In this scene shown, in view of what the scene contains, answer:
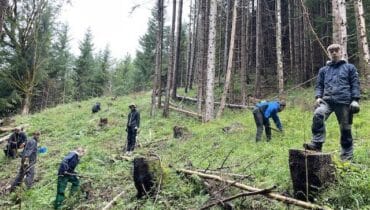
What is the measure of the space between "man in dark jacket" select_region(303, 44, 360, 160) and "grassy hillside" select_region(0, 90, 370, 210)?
1.33ft

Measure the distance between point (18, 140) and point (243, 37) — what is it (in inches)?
518

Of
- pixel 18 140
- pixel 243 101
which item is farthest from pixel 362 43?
pixel 18 140

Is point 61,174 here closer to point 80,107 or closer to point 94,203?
point 94,203

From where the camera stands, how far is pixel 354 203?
4848 millimetres

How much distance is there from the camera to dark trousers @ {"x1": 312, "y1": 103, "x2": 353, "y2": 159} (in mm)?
6141

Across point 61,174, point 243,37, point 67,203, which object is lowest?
point 67,203

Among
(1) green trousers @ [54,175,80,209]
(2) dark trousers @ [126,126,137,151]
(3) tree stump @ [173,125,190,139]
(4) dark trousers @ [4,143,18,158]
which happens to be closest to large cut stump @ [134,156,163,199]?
(1) green trousers @ [54,175,80,209]

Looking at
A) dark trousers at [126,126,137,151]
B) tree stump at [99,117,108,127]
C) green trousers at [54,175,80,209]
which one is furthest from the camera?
tree stump at [99,117,108,127]

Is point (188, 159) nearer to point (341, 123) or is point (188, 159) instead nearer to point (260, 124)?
point (260, 124)

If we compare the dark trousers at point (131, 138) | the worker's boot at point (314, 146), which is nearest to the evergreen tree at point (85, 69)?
the dark trousers at point (131, 138)

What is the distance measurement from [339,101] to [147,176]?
3.74 m

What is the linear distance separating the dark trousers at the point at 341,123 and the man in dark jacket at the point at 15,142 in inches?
430

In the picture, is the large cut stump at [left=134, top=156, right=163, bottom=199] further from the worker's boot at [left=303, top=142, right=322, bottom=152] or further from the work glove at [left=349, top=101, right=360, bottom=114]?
the work glove at [left=349, top=101, right=360, bottom=114]

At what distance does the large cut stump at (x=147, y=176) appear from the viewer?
722 centimetres
